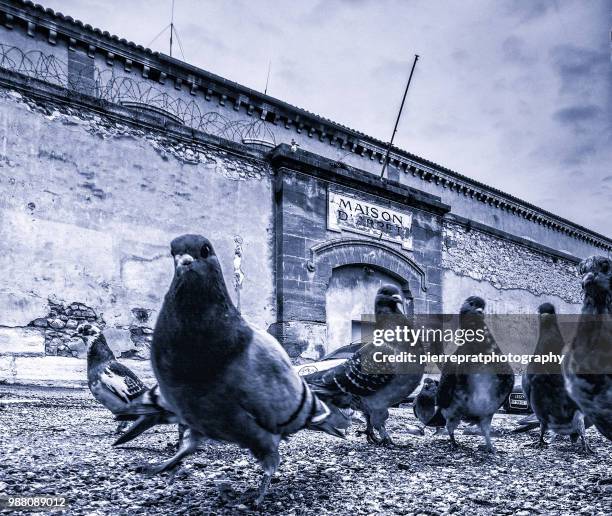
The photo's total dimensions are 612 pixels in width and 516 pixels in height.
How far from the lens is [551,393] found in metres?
3.99

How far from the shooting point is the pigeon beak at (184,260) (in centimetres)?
218

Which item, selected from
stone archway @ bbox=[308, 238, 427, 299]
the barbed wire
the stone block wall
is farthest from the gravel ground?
the barbed wire

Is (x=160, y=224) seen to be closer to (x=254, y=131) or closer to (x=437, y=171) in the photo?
(x=254, y=131)

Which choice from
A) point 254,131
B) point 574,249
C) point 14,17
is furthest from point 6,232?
point 574,249

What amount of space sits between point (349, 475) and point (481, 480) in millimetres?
763

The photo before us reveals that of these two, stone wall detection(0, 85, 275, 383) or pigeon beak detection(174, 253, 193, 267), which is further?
stone wall detection(0, 85, 275, 383)

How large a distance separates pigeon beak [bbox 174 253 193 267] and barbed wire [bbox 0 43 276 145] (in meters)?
8.32

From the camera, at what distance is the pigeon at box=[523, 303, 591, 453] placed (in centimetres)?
395

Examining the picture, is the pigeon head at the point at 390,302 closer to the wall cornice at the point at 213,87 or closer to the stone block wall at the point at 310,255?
the stone block wall at the point at 310,255

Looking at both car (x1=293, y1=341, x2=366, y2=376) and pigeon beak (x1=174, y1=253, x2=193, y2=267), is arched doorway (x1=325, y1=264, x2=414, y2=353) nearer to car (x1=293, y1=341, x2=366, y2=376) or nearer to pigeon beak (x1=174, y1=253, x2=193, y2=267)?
car (x1=293, y1=341, x2=366, y2=376)

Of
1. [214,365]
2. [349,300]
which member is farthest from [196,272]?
[349,300]

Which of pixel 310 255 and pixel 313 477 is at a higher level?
pixel 310 255

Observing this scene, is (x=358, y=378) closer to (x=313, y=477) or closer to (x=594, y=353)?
(x=313, y=477)

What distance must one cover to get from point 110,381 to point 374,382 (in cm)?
207
